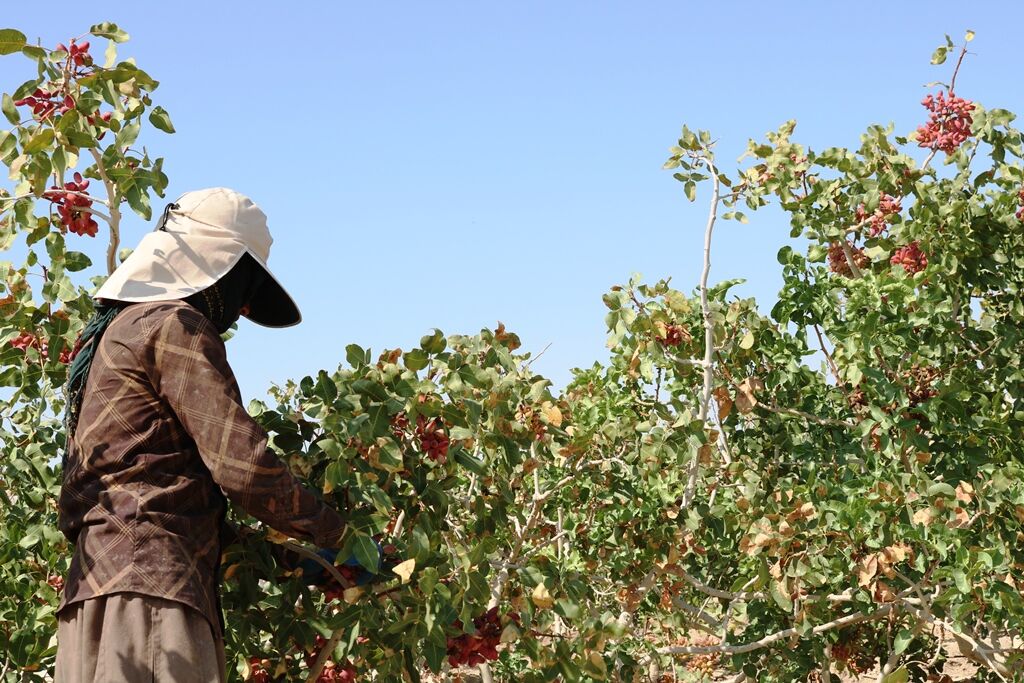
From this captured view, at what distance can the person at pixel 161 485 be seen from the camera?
226 cm

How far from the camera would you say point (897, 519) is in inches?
150

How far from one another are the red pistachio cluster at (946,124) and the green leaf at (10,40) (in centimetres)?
379

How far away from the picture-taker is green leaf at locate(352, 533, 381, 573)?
93.0 inches

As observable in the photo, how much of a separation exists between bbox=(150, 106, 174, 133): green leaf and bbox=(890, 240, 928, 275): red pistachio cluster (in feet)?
8.39

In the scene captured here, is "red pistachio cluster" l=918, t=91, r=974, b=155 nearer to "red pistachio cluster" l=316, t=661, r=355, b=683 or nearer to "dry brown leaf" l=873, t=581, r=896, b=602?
"dry brown leaf" l=873, t=581, r=896, b=602

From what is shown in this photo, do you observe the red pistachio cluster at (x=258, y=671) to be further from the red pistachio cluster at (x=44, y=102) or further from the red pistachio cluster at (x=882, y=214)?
the red pistachio cluster at (x=882, y=214)

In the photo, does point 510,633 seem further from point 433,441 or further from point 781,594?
point 781,594

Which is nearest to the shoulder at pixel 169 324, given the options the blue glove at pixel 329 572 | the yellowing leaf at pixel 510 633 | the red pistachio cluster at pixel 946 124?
the blue glove at pixel 329 572

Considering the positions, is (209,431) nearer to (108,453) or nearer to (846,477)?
(108,453)

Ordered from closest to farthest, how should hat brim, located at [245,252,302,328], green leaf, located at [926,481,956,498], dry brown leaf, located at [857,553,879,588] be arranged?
hat brim, located at [245,252,302,328], green leaf, located at [926,481,956,498], dry brown leaf, located at [857,553,879,588]

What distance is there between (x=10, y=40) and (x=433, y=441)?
1.34 meters

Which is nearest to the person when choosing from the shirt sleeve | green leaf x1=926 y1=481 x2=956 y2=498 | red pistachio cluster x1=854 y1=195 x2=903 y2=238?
the shirt sleeve

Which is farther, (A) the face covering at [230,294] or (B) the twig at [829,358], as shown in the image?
(B) the twig at [829,358]

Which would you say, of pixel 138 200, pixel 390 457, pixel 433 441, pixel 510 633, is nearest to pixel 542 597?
pixel 510 633
